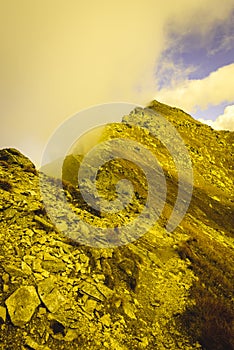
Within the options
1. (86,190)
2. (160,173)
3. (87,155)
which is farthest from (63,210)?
(160,173)

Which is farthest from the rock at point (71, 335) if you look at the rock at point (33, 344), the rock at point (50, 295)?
the rock at point (50, 295)

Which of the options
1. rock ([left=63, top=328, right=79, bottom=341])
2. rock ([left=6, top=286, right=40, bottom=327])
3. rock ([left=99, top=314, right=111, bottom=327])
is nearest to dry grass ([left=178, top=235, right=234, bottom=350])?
rock ([left=99, top=314, right=111, bottom=327])

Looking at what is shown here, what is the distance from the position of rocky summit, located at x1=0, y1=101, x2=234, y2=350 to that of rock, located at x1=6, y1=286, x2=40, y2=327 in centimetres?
3

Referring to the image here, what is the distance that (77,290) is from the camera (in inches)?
411

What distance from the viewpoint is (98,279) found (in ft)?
37.3

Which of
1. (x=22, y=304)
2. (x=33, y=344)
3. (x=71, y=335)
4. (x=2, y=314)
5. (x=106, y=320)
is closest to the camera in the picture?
(x=33, y=344)

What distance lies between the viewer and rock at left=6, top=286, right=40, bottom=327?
8.74 metres

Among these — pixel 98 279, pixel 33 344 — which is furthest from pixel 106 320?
pixel 33 344

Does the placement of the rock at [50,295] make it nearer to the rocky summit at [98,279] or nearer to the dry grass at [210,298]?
the rocky summit at [98,279]

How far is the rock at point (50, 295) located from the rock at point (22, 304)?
252mm

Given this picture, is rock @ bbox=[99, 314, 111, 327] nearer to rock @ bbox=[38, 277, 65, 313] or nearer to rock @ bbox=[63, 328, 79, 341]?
rock @ bbox=[63, 328, 79, 341]

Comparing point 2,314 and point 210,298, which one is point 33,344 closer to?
point 2,314

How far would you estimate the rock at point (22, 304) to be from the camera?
8.74 meters

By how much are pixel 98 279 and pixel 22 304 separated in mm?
3399
